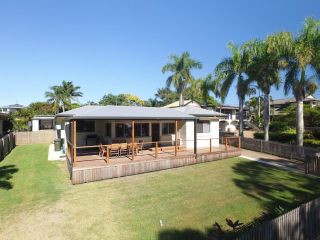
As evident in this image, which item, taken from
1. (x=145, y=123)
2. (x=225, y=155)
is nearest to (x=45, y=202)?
(x=145, y=123)

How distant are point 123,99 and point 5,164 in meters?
76.9

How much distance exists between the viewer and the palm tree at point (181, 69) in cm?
4006

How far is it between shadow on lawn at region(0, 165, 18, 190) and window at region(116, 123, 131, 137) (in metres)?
7.65

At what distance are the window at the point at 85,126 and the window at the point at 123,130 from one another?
2817 mm

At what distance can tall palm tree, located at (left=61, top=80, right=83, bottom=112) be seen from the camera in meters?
54.3

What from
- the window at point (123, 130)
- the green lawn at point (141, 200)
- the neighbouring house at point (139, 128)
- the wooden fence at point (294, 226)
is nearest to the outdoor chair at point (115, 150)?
the neighbouring house at point (139, 128)

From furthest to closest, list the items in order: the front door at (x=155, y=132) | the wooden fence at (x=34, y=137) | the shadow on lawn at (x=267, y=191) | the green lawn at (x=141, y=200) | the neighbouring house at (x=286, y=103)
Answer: the neighbouring house at (x=286, y=103), the wooden fence at (x=34, y=137), the front door at (x=155, y=132), the green lawn at (x=141, y=200), the shadow on lawn at (x=267, y=191)

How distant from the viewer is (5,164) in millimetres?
17203

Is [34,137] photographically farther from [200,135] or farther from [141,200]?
[141,200]

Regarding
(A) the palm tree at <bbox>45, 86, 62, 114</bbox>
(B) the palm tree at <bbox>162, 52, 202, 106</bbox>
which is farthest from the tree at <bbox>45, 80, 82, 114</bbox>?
(B) the palm tree at <bbox>162, 52, 202, 106</bbox>

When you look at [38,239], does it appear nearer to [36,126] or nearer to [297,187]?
[297,187]

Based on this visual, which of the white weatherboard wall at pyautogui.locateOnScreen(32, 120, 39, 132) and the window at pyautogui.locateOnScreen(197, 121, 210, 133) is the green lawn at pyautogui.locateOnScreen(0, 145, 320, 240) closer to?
the window at pyautogui.locateOnScreen(197, 121, 210, 133)

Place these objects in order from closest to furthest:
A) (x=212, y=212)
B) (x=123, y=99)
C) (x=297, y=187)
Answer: (x=212, y=212) → (x=297, y=187) → (x=123, y=99)

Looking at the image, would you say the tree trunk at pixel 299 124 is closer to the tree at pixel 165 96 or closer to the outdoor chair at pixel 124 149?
the outdoor chair at pixel 124 149
